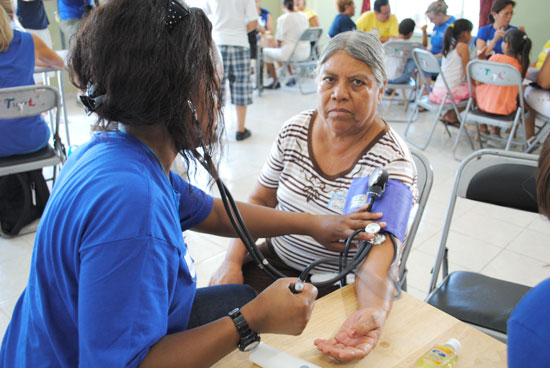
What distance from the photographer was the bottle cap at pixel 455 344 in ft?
2.49

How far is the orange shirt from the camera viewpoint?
336cm

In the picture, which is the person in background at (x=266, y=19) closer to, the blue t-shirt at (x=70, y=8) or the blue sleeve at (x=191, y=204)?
the blue t-shirt at (x=70, y=8)

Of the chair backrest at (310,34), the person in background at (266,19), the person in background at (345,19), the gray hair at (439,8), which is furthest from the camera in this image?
the person in background at (266,19)

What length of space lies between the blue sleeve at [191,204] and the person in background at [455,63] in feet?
10.9

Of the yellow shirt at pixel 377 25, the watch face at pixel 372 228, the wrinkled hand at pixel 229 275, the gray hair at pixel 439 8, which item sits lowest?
the wrinkled hand at pixel 229 275

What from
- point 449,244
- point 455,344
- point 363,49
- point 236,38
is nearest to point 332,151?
point 363,49

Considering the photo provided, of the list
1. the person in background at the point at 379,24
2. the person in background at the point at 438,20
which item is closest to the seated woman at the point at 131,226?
the person in background at the point at 438,20

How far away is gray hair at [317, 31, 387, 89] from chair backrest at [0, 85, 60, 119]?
1.58 metres

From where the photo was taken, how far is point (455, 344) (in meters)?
0.77

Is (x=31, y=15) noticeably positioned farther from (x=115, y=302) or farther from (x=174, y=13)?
(x=115, y=302)

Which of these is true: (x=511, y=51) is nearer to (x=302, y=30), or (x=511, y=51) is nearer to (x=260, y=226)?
(x=302, y=30)

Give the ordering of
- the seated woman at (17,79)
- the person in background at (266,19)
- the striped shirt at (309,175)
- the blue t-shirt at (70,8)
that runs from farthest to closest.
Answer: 1. the person in background at (266,19)
2. the blue t-shirt at (70,8)
3. the seated woman at (17,79)
4. the striped shirt at (309,175)

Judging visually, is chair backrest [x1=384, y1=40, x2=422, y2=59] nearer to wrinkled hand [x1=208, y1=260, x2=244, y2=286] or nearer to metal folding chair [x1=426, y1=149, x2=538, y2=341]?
metal folding chair [x1=426, y1=149, x2=538, y2=341]

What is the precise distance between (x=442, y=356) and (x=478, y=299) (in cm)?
62
